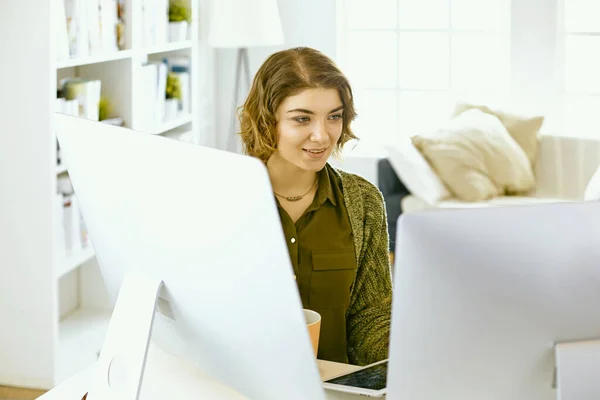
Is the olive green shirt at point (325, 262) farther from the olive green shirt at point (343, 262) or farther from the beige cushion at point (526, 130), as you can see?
the beige cushion at point (526, 130)

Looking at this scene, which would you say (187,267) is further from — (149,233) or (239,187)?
(239,187)

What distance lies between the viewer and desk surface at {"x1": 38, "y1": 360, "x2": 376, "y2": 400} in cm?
133

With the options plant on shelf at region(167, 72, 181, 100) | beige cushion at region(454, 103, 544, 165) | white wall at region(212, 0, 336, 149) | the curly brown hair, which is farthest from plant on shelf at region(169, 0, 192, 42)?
the curly brown hair

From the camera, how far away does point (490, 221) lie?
91 centimetres

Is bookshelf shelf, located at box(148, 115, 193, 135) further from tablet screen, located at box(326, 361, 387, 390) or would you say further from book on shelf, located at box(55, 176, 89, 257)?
tablet screen, located at box(326, 361, 387, 390)

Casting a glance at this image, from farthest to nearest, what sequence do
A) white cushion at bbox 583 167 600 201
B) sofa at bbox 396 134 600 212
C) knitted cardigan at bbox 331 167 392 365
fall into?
sofa at bbox 396 134 600 212 → white cushion at bbox 583 167 600 201 → knitted cardigan at bbox 331 167 392 365

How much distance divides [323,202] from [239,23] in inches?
114

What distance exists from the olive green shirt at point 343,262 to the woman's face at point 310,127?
7cm

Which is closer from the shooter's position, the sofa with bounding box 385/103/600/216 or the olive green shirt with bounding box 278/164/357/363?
the olive green shirt with bounding box 278/164/357/363

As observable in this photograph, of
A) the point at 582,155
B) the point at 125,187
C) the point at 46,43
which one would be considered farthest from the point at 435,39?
the point at 125,187

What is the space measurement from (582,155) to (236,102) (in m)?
1.95

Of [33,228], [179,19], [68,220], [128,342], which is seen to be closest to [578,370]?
[128,342]

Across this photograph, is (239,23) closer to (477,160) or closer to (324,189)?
(477,160)

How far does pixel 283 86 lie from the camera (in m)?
1.84
